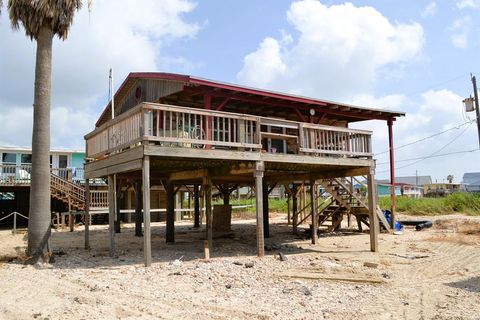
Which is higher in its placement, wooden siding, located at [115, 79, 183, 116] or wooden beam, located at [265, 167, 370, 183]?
wooden siding, located at [115, 79, 183, 116]

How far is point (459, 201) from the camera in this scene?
96.0 feet

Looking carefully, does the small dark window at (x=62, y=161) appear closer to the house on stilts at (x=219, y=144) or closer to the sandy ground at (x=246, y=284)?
the house on stilts at (x=219, y=144)

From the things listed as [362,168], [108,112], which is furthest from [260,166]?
[108,112]

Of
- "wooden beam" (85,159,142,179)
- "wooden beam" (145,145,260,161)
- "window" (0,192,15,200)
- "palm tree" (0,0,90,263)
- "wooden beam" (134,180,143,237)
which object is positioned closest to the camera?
"wooden beam" (145,145,260,161)

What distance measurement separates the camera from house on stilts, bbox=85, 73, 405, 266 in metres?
10.5

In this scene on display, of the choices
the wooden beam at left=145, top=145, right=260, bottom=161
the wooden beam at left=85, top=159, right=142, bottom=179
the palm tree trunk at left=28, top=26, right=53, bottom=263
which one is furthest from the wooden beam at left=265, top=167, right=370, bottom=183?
the palm tree trunk at left=28, top=26, right=53, bottom=263

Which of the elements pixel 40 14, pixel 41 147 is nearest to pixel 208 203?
pixel 41 147

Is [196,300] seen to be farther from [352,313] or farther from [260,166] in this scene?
[260,166]

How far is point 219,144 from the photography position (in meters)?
10.9

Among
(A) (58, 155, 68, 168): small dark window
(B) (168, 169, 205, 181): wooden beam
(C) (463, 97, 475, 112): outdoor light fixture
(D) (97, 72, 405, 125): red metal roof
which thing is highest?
(C) (463, 97, 475, 112): outdoor light fixture

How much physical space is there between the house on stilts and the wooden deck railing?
3 centimetres

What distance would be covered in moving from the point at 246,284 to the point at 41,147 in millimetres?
6820

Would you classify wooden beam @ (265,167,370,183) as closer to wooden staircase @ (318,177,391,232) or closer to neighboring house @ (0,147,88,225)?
wooden staircase @ (318,177,391,232)

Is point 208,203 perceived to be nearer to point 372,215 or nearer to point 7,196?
point 372,215
